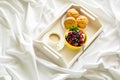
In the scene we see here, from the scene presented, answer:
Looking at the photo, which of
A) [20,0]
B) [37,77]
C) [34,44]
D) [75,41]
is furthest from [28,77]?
[20,0]

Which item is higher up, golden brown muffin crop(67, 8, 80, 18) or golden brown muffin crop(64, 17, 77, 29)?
golden brown muffin crop(67, 8, 80, 18)

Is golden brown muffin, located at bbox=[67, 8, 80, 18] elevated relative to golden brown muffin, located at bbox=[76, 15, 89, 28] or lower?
elevated

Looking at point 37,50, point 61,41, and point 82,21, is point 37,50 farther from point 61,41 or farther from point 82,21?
point 82,21

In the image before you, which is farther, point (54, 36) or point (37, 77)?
point (54, 36)

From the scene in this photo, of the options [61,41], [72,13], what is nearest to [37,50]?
[61,41]

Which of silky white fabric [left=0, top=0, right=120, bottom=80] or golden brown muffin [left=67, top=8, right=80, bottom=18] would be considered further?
golden brown muffin [left=67, top=8, right=80, bottom=18]

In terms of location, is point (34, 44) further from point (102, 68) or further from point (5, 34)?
point (102, 68)
